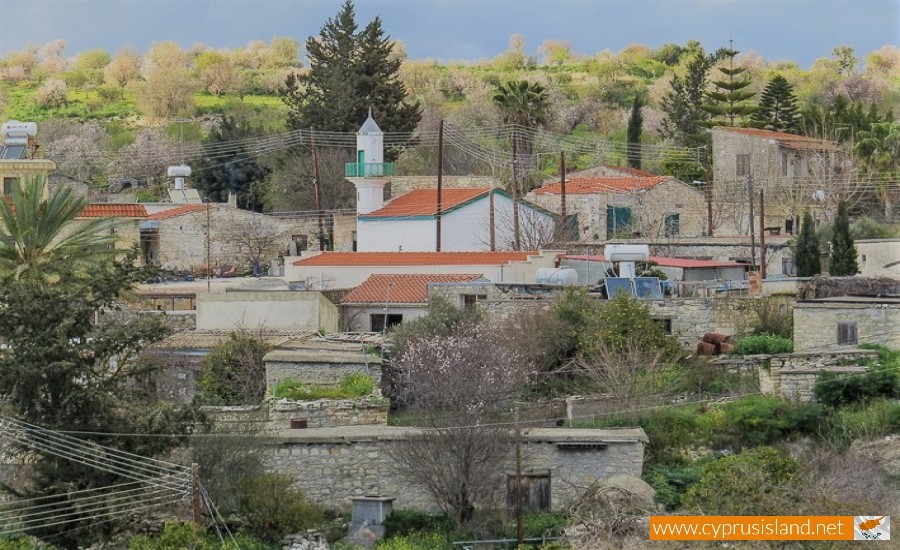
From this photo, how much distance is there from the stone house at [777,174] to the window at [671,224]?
1.67 m

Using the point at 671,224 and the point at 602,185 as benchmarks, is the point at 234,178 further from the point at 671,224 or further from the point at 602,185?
the point at 671,224

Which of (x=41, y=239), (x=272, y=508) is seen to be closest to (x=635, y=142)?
(x=41, y=239)

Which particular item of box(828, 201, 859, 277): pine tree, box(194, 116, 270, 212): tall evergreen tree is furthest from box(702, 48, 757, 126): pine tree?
box(828, 201, 859, 277): pine tree

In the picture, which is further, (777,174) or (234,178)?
(234,178)

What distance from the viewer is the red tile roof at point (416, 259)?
136 ft

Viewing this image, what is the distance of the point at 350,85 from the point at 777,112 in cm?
1428

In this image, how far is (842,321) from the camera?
32938 mm

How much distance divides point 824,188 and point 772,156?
209 centimetres

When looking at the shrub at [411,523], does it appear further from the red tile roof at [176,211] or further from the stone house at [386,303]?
the red tile roof at [176,211]

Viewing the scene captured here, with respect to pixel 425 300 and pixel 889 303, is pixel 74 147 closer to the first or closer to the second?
pixel 425 300

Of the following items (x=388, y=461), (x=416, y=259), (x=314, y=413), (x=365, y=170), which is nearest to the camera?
(x=388, y=461)

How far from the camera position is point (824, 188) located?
55.7 m

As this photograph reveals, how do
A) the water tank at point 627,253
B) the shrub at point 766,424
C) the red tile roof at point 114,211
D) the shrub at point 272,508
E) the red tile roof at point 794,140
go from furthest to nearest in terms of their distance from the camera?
the red tile roof at point 794,140 → the red tile roof at point 114,211 → the water tank at point 627,253 → the shrub at point 766,424 → the shrub at point 272,508

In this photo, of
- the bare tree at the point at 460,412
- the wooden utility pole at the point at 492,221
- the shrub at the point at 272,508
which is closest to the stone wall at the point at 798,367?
the bare tree at the point at 460,412
